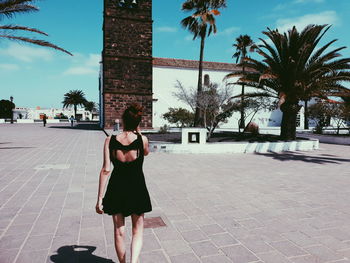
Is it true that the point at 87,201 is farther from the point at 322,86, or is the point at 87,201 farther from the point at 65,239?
the point at 322,86

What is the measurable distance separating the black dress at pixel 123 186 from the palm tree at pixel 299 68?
10.3 meters

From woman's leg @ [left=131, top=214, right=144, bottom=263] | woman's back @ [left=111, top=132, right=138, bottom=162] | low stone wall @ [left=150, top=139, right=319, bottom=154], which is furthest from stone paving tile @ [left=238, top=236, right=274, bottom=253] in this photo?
low stone wall @ [left=150, top=139, right=319, bottom=154]

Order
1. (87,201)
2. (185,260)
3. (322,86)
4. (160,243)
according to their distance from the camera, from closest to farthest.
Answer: (185,260) < (160,243) < (87,201) < (322,86)

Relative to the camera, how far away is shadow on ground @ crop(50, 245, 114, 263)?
107 inches

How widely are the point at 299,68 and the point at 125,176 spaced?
12.1 m

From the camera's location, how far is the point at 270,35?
39.8 feet

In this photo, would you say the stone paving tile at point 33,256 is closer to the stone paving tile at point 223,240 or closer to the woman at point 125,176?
the woman at point 125,176

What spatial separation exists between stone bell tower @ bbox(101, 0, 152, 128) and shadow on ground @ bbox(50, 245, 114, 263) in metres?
21.1

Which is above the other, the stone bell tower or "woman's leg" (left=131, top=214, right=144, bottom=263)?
the stone bell tower

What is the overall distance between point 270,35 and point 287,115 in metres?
4.03

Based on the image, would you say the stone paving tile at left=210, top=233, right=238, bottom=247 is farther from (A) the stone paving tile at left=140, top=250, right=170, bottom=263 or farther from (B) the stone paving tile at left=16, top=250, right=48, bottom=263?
(B) the stone paving tile at left=16, top=250, right=48, bottom=263

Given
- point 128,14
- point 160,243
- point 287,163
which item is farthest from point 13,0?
point 128,14

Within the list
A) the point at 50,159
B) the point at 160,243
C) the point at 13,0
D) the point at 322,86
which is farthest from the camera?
the point at 322,86

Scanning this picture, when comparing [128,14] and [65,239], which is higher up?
[128,14]
